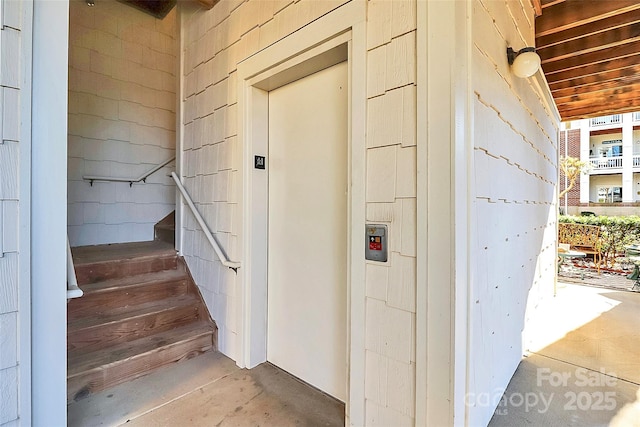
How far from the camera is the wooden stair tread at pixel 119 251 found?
2512mm

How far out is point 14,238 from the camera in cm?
117

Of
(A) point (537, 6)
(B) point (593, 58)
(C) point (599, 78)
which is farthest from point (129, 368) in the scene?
(C) point (599, 78)

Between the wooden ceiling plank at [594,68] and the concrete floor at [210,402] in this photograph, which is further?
the wooden ceiling plank at [594,68]

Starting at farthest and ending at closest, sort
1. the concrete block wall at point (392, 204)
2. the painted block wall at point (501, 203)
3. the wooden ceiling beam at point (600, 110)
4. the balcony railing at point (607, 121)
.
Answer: the balcony railing at point (607, 121) → the wooden ceiling beam at point (600, 110) → the painted block wall at point (501, 203) → the concrete block wall at point (392, 204)

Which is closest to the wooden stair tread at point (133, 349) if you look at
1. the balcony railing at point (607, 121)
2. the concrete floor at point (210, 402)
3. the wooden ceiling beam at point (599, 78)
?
the concrete floor at point (210, 402)

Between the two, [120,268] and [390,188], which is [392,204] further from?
[120,268]

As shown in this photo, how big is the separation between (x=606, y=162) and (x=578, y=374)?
16.4m

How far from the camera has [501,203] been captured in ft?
5.54

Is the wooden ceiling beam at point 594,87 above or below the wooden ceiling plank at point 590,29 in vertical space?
below

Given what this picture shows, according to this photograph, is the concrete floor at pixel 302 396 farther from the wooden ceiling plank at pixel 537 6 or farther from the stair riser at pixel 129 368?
the wooden ceiling plank at pixel 537 6

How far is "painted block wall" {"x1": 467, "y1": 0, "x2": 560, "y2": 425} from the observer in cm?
139

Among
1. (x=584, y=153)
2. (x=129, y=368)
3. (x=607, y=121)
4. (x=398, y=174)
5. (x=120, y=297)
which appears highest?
(x=607, y=121)

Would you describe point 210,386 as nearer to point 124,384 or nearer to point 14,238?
point 124,384

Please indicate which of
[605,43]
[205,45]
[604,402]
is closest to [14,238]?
[205,45]
